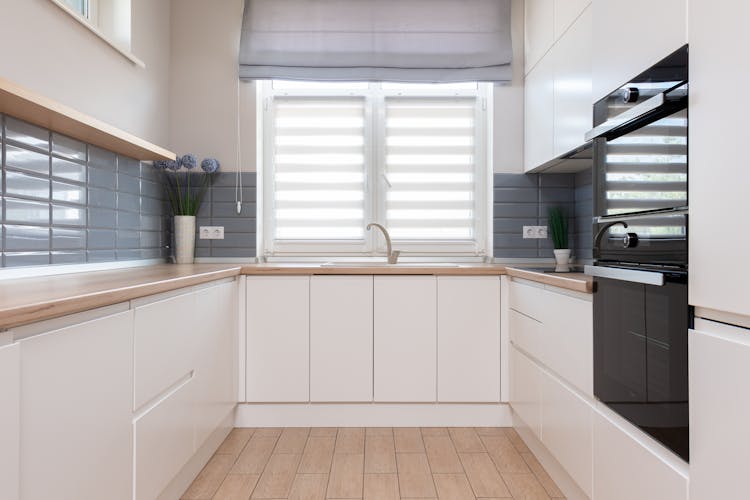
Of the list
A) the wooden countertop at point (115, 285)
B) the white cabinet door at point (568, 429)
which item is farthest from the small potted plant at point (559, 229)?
the white cabinet door at point (568, 429)

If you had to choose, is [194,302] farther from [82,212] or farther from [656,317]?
[656,317]

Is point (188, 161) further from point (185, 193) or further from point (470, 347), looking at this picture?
point (470, 347)

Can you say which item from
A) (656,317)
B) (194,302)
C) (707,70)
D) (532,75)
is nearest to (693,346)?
(656,317)

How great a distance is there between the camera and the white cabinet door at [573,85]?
2086 mm

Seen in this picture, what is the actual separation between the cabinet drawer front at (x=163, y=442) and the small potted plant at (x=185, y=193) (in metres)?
1.23

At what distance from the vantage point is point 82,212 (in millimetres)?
2100

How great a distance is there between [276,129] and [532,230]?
1.72m

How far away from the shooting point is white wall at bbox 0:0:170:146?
5.78ft

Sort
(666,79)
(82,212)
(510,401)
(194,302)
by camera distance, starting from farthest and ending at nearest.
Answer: (510,401) → (82,212) → (194,302) → (666,79)

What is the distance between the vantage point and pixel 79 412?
3.74 ft

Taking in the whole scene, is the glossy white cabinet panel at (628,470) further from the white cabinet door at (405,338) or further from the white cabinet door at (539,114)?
the white cabinet door at (539,114)

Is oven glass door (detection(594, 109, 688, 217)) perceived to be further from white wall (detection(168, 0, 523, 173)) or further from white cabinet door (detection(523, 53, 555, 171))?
white wall (detection(168, 0, 523, 173))

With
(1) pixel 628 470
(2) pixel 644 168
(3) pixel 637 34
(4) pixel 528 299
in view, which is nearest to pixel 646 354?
(1) pixel 628 470

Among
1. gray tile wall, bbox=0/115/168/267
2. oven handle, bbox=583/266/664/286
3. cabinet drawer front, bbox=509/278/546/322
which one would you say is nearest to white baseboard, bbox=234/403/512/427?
cabinet drawer front, bbox=509/278/546/322
